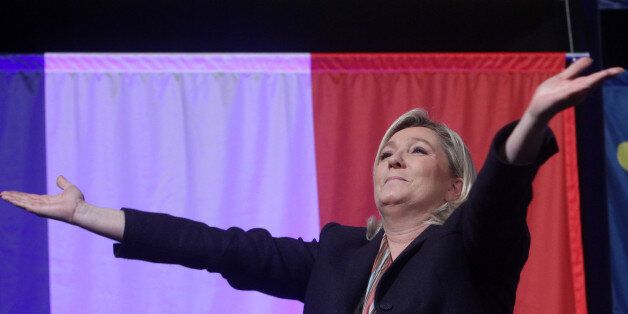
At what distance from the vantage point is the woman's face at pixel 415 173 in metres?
1.81

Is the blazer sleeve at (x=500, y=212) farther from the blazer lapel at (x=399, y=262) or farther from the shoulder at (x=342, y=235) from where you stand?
the shoulder at (x=342, y=235)

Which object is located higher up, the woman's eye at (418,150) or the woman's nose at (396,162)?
the woman's eye at (418,150)

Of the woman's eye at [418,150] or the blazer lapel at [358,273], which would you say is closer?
the blazer lapel at [358,273]

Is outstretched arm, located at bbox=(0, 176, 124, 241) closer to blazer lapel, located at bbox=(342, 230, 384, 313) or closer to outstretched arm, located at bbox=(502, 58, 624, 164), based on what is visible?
blazer lapel, located at bbox=(342, 230, 384, 313)

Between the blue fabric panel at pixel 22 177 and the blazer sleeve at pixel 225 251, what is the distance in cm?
120

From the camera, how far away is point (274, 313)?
295 centimetres

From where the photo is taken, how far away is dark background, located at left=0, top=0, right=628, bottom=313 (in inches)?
131

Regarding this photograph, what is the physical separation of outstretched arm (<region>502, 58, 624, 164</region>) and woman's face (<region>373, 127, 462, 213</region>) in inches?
16.0
